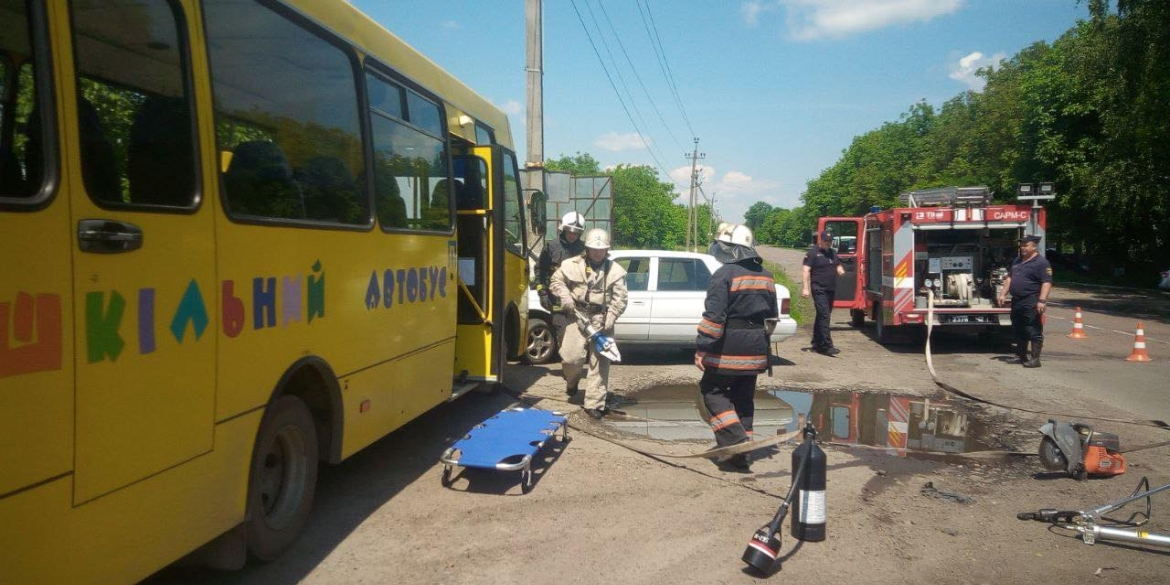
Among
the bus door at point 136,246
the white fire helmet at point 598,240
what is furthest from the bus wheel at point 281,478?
the white fire helmet at point 598,240

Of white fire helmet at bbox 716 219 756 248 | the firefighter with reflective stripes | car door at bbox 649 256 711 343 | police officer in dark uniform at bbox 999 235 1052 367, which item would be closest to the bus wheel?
the firefighter with reflective stripes

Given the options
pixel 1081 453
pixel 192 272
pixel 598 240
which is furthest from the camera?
pixel 598 240

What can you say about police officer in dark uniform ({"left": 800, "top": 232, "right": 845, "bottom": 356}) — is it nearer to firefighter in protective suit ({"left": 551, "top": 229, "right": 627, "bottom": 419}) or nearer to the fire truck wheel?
the fire truck wheel

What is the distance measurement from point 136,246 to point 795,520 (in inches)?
148

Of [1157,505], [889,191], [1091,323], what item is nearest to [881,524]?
[1157,505]

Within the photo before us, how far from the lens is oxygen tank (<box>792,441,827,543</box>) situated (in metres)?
4.28

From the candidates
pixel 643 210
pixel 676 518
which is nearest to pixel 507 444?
pixel 676 518

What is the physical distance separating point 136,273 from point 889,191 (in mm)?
69318

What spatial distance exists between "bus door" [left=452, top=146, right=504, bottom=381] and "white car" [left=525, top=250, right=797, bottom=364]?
302cm

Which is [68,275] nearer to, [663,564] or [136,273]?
[136,273]

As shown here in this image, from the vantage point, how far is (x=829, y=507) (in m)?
5.14

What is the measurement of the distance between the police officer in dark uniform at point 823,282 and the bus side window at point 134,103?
9984 mm

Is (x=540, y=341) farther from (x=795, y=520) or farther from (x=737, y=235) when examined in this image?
(x=795, y=520)

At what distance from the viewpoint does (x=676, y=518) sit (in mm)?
4883
